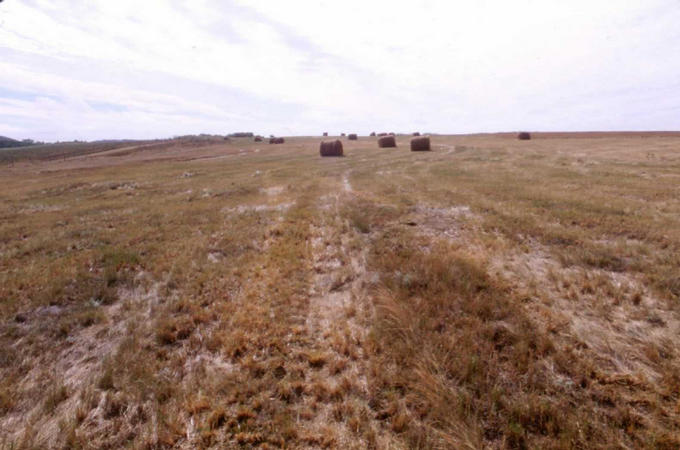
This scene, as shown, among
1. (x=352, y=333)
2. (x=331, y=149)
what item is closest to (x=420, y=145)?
(x=331, y=149)

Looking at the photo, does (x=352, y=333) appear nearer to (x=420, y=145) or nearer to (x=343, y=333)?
(x=343, y=333)

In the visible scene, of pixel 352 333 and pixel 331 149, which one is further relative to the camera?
pixel 331 149

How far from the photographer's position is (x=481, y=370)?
12.4 ft

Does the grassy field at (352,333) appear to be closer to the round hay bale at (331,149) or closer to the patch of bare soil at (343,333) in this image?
the patch of bare soil at (343,333)

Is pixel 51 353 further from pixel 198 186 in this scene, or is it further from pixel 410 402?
pixel 198 186

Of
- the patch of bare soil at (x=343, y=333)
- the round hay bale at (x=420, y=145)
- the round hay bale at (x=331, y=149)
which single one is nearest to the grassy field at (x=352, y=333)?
the patch of bare soil at (x=343, y=333)

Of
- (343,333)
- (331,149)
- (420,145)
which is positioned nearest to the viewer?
(343,333)

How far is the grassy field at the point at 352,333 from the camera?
3240 mm

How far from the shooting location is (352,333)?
15.8ft

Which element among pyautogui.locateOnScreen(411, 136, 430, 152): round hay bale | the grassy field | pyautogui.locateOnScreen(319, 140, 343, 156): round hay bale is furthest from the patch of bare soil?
pyautogui.locateOnScreen(411, 136, 430, 152): round hay bale

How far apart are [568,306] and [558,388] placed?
2.26 m

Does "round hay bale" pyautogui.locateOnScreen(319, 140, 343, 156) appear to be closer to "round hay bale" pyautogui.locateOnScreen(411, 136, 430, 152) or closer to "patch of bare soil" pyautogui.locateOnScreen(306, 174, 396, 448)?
"round hay bale" pyautogui.locateOnScreen(411, 136, 430, 152)

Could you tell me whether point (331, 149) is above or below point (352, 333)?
above

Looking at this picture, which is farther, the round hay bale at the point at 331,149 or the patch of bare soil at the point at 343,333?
the round hay bale at the point at 331,149
